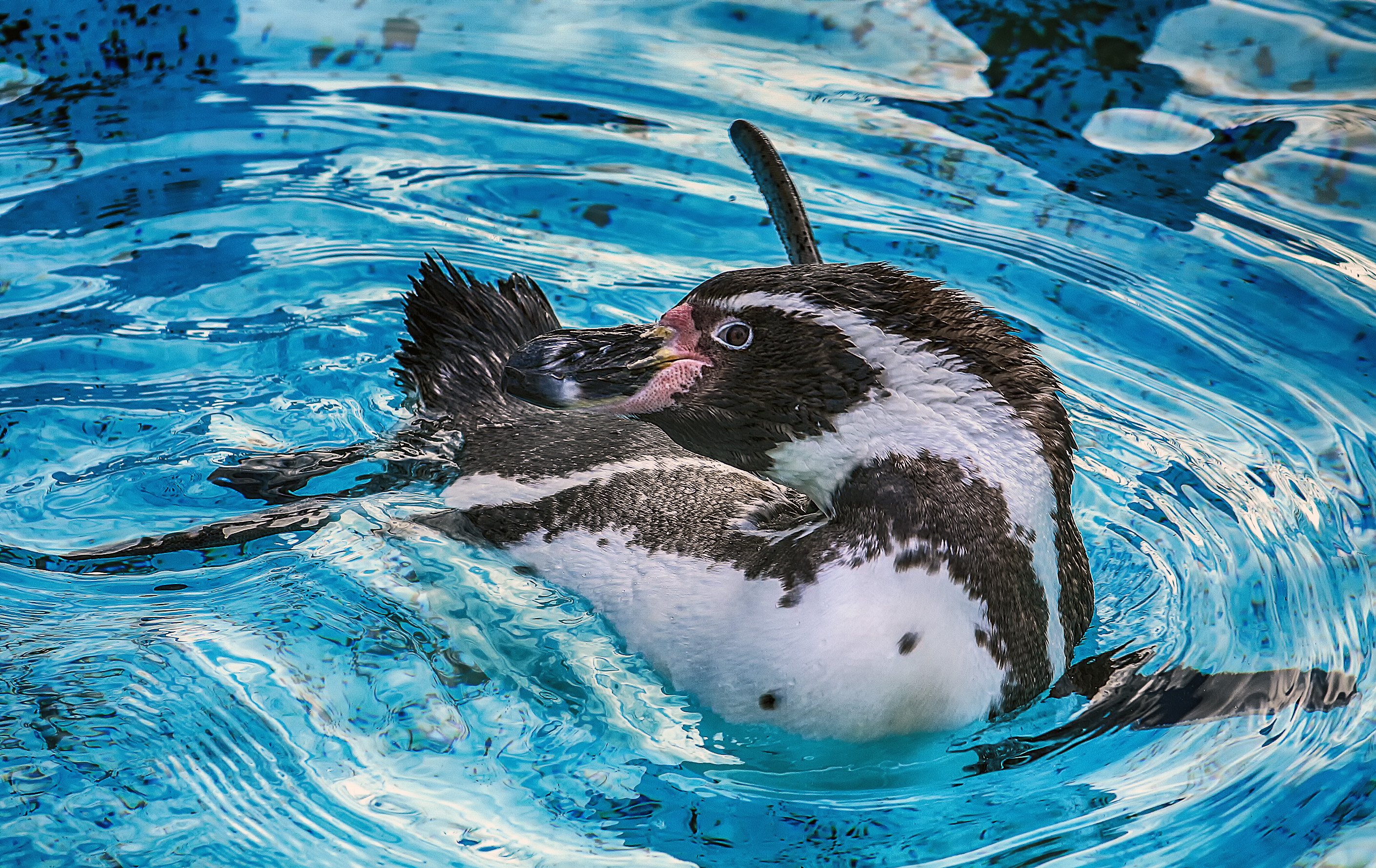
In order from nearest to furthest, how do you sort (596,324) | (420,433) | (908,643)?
1. (908,643)
2. (420,433)
3. (596,324)

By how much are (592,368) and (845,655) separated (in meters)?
0.65

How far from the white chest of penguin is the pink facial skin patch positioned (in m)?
0.34

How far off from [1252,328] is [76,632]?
3.18 m

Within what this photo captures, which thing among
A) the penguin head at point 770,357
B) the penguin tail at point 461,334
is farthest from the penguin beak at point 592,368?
the penguin tail at point 461,334

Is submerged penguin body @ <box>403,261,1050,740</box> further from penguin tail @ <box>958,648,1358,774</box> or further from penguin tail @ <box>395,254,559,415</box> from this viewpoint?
penguin tail @ <box>395,254,559,415</box>

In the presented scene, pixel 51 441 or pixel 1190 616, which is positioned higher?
pixel 1190 616

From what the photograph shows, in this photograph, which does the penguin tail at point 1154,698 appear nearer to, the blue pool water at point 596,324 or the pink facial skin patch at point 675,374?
the blue pool water at point 596,324

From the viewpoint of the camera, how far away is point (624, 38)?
525 centimetres

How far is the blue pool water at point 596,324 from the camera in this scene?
229cm

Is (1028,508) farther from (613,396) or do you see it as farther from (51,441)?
(51,441)

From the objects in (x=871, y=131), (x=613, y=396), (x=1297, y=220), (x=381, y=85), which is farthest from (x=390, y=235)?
(x=1297, y=220)

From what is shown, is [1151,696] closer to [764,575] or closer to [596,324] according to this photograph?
A: [764,575]

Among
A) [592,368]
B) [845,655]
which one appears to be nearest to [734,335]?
[592,368]

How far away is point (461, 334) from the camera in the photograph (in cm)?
320
